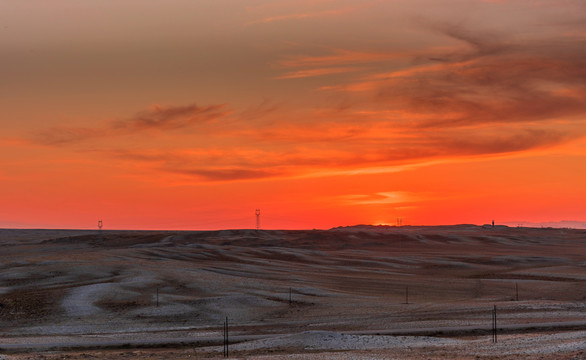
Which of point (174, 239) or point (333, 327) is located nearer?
point (333, 327)

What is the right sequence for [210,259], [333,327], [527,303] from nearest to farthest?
[333,327]
[527,303]
[210,259]

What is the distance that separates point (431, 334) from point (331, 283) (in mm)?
39012

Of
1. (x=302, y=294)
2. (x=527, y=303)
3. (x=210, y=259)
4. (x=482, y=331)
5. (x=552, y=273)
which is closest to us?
(x=482, y=331)

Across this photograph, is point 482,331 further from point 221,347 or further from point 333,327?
point 221,347

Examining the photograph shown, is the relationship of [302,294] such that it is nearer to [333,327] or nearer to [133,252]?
[333,327]

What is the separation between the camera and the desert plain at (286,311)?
129 feet

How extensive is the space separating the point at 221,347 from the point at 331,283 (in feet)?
139

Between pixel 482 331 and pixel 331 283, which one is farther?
pixel 331 283

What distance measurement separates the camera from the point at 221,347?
41938 millimetres

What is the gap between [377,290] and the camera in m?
77.1

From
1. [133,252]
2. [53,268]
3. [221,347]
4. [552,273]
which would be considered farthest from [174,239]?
[221,347]

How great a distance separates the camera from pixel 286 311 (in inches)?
2386

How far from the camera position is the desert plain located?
1543 inches

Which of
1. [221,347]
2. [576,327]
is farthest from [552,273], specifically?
[221,347]
